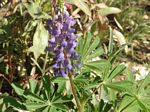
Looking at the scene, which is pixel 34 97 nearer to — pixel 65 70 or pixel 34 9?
pixel 65 70

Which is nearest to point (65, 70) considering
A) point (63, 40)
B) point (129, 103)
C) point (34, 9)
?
point (63, 40)

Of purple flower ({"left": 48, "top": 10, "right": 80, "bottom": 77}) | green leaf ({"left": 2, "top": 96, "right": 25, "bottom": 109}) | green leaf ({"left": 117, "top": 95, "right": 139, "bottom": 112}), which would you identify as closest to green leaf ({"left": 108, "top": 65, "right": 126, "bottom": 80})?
green leaf ({"left": 117, "top": 95, "right": 139, "bottom": 112})

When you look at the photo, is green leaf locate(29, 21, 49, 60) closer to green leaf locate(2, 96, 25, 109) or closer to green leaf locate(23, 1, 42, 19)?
green leaf locate(23, 1, 42, 19)

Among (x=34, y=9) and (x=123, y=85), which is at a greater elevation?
(x=34, y=9)

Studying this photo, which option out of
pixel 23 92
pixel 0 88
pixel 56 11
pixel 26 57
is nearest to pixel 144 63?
pixel 26 57

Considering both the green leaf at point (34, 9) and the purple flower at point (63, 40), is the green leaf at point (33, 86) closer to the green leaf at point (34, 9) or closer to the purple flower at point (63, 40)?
the purple flower at point (63, 40)

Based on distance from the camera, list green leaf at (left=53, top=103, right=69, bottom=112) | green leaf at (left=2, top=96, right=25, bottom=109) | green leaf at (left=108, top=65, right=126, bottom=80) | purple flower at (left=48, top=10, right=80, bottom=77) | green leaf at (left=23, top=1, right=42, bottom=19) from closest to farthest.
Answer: purple flower at (left=48, top=10, right=80, bottom=77), green leaf at (left=53, top=103, right=69, bottom=112), green leaf at (left=108, top=65, right=126, bottom=80), green leaf at (left=2, top=96, right=25, bottom=109), green leaf at (left=23, top=1, right=42, bottom=19)

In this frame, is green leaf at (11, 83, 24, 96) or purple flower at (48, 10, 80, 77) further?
green leaf at (11, 83, 24, 96)

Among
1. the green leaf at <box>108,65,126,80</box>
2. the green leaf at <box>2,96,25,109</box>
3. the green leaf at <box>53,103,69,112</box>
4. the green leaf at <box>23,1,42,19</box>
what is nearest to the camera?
the green leaf at <box>53,103,69,112</box>

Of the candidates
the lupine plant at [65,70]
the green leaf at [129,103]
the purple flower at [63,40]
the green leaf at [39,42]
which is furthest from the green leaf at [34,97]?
the green leaf at [129,103]
